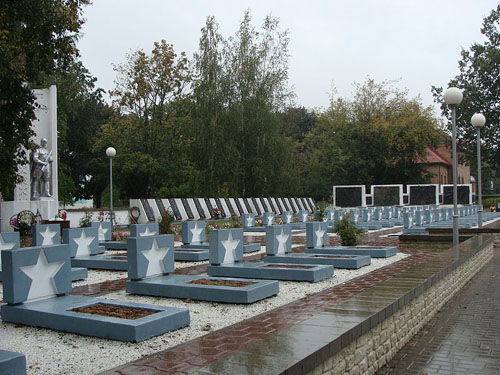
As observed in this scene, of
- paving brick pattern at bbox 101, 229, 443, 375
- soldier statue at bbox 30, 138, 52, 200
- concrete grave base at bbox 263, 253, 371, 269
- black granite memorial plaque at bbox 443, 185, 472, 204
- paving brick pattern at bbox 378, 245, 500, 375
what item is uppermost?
soldier statue at bbox 30, 138, 52, 200

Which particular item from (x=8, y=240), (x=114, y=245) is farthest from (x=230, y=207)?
(x=8, y=240)

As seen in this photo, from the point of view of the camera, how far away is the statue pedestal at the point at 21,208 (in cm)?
2202

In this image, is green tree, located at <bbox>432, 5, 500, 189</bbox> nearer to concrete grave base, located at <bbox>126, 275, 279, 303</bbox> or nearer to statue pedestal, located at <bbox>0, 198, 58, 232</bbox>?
statue pedestal, located at <bbox>0, 198, 58, 232</bbox>

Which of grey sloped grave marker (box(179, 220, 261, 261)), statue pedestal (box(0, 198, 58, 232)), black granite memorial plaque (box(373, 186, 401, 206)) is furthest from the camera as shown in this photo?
black granite memorial plaque (box(373, 186, 401, 206))

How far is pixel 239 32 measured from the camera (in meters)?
38.3

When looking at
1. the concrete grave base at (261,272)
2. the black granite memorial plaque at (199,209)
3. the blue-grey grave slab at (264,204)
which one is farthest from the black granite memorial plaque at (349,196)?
the concrete grave base at (261,272)

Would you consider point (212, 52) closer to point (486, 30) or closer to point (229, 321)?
point (486, 30)

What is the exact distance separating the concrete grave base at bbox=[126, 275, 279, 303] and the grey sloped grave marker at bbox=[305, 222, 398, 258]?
4.58 metres

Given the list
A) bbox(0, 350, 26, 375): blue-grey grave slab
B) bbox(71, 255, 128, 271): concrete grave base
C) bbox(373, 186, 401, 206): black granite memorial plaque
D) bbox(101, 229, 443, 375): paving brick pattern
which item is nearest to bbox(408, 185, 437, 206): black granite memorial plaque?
bbox(373, 186, 401, 206): black granite memorial plaque

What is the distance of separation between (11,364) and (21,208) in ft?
66.2

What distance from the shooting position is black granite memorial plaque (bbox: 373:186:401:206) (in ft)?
144

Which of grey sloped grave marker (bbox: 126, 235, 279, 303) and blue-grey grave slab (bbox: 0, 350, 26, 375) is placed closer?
blue-grey grave slab (bbox: 0, 350, 26, 375)

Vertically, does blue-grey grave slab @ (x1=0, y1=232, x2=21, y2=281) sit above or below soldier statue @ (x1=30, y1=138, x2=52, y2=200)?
below

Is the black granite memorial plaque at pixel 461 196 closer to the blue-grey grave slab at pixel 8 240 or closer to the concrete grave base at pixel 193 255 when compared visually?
the concrete grave base at pixel 193 255
